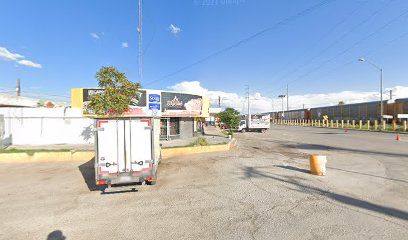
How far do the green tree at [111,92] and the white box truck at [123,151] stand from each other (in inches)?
304

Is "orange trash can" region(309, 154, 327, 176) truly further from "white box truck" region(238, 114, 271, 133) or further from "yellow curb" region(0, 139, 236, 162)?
"white box truck" region(238, 114, 271, 133)

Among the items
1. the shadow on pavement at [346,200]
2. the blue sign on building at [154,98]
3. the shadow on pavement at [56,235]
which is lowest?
the shadow on pavement at [56,235]

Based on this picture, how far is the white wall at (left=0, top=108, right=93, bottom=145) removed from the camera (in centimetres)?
1648

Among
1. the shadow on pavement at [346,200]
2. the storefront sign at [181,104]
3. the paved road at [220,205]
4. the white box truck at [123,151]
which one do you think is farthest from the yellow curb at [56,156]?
the shadow on pavement at [346,200]

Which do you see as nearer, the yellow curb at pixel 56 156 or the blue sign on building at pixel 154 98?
the yellow curb at pixel 56 156

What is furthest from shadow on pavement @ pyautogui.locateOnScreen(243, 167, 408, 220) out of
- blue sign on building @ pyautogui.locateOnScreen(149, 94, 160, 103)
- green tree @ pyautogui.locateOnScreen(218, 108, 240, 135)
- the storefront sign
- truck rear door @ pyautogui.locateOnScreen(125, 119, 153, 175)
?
green tree @ pyautogui.locateOnScreen(218, 108, 240, 135)

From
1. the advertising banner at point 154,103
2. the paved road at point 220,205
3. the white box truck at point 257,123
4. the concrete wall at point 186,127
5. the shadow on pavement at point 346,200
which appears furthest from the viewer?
the white box truck at point 257,123

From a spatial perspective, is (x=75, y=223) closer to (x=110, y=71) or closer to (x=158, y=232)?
(x=158, y=232)

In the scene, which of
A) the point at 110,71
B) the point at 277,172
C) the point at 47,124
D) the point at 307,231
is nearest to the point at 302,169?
the point at 277,172

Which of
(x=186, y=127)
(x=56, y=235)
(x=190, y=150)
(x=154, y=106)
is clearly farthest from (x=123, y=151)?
(x=186, y=127)

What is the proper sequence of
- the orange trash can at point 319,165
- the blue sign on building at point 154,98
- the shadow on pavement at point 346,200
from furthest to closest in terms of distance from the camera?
the blue sign on building at point 154,98, the orange trash can at point 319,165, the shadow on pavement at point 346,200

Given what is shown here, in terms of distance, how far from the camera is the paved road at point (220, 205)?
12.8ft

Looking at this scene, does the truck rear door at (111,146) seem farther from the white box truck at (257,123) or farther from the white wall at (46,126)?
the white box truck at (257,123)

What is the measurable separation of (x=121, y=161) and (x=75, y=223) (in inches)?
79.8
